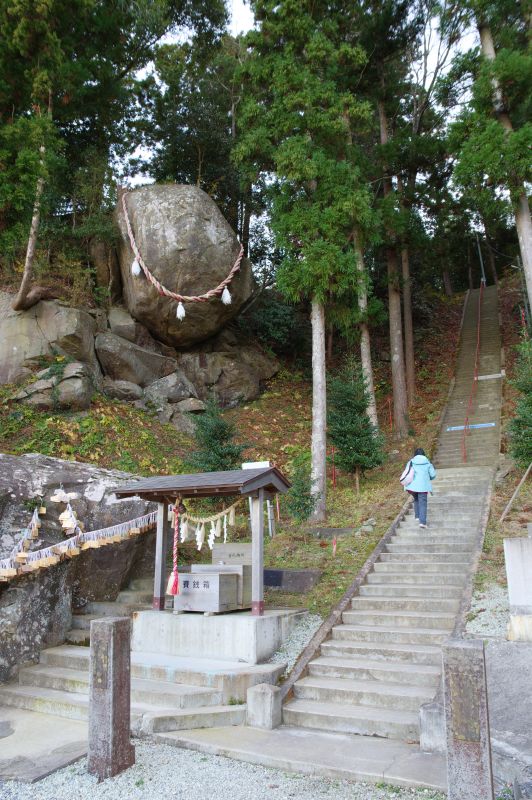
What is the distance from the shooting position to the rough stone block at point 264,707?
550 centimetres

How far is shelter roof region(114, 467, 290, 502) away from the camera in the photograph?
710 cm

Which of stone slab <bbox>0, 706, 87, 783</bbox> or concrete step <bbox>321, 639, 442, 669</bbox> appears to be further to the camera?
concrete step <bbox>321, 639, 442, 669</bbox>

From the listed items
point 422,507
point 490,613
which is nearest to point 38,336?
point 422,507

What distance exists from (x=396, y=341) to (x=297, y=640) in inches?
466

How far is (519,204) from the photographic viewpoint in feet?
43.0

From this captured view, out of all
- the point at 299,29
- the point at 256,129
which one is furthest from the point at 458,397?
the point at 299,29

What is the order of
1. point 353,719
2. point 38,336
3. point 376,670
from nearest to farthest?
point 353,719, point 376,670, point 38,336

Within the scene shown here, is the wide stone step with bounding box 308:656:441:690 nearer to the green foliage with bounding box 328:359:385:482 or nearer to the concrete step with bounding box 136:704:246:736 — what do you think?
the concrete step with bounding box 136:704:246:736

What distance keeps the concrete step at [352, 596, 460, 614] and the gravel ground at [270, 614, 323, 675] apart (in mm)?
637

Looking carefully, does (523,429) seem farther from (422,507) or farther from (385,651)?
(385,651)

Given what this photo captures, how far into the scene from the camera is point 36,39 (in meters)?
11.6

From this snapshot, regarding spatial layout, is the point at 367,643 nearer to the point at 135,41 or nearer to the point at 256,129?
the point at 256,129

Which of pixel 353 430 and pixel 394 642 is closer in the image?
pixel 394 642

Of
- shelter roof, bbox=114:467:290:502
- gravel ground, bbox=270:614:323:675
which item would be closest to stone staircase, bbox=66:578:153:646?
shelter roof, bbox=114:467:290:502
